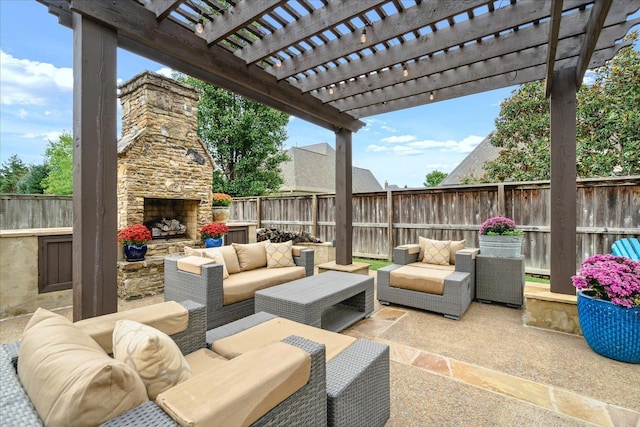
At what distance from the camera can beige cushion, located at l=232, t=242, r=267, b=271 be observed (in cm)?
405

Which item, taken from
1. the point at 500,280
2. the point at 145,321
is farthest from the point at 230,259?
the point at 500,280

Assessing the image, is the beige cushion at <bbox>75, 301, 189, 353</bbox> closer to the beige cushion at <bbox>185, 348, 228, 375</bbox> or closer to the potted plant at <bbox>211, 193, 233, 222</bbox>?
the beige cushion at <bbox>185, 348, 228, 375</bbox>

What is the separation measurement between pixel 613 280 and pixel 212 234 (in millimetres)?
5260

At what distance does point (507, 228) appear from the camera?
4.15 meters

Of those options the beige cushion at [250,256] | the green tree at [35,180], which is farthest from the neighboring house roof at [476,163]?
the green tree at [35,180]

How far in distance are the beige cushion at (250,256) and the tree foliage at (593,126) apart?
746 centimetres

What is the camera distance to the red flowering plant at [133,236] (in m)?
4.39

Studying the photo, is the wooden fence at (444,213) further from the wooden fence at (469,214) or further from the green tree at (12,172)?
the green tree at (12,172)

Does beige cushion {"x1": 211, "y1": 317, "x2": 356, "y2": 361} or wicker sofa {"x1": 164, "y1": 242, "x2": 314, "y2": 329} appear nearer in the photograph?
beige cushion {"x1": 211, "y1": 317, "x2": 356, "y2": 361}

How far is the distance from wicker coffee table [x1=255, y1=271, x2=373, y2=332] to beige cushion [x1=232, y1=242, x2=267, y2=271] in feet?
3.01


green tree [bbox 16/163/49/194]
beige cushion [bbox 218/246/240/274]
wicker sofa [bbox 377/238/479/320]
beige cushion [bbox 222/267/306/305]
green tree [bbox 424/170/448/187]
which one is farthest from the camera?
green tree [bbox 424/170/448/187]

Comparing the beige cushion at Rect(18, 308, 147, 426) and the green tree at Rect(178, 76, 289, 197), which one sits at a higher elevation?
the green tree at Rect(178, 76, 289, 197)

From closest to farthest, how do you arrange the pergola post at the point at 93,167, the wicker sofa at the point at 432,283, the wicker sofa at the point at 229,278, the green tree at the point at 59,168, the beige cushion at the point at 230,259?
the pergola post at the point at 93,167 < the wicker sofa at the point at 229,278 < the wicker sofa at the point at 432,283 < the beige cushion at the point at 230,259 < the green tree at the point at 59,168

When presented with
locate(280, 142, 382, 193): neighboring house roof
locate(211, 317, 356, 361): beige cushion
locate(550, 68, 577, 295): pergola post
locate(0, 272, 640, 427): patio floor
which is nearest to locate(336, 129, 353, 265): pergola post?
locate(0, 272, 640, 427): patio floor
